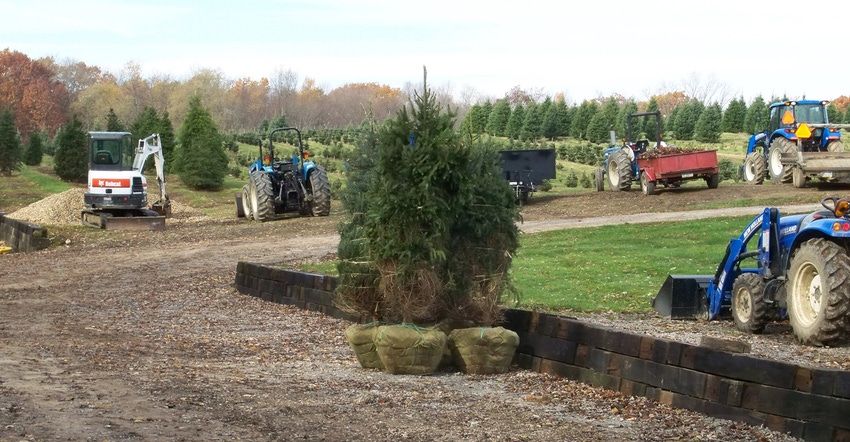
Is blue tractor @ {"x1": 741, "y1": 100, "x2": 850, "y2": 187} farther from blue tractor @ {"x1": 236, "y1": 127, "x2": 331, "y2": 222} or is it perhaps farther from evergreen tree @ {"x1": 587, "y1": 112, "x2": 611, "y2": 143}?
evergreen tree @ {"x1": 587, "y1": 112, "x2": 611, "y2": 143}

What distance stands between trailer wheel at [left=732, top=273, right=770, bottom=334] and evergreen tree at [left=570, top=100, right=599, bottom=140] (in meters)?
61.5

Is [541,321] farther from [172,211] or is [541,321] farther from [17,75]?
[17,75]

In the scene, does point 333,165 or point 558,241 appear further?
point 333,165

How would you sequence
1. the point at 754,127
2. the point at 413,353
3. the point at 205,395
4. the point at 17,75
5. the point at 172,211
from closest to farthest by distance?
1. the point at 205,395
2. the point at 413,353
3. the point at 172,211
4. the point at 754,127
5. the point at 17,75

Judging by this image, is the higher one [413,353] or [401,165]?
[401,165]

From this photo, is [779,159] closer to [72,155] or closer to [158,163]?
[158,163]

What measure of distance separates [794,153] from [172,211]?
21983mm

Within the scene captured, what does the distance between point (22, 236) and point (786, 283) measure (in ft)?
72.7

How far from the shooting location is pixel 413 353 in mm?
10086

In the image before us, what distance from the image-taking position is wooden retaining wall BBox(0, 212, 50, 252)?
87.9ft

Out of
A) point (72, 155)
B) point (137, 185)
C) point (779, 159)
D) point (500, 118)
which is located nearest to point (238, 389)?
point (137, 185)

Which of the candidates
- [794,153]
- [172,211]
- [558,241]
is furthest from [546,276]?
[172,211]

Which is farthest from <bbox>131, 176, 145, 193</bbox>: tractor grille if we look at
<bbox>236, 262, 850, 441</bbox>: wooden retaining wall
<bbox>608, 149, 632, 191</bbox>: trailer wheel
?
<bbox>236, 262, 850, 441</bbox>: wooden retaining wall

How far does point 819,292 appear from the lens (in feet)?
34.1
